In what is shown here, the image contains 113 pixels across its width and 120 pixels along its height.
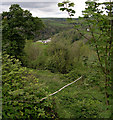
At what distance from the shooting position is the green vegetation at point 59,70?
1.90 meters

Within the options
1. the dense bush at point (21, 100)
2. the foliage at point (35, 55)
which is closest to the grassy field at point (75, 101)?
the dense bush at point (21, 100)

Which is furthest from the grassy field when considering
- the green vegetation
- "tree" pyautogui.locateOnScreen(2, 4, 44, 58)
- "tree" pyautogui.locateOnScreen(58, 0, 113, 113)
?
"tree" pyautogui.locateOnScreen(2, 4, 44, 58)

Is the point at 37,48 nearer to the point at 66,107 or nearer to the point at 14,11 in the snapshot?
the point at 14,11

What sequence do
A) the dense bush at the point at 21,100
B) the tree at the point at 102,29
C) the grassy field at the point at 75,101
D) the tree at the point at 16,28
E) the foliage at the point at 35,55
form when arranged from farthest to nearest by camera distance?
1. the foliage at the point at 35,55
2. the tree at the point at 16,28
3. the grassy field at the point at 75,101
4. the dense bush at the point at 21,100
5. the tree at the point at 102,29

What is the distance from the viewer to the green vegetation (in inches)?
74.9

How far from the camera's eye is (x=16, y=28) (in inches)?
410

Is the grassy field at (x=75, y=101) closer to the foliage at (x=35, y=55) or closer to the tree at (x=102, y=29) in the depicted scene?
the tree at (x=102, y=29)

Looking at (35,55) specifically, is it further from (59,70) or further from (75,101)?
(75,101)

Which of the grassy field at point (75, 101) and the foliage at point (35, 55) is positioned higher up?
the foliage at point (35, 55)

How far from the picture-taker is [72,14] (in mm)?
1931

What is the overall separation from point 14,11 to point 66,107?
858cm

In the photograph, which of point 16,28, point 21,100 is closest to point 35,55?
point 16,28

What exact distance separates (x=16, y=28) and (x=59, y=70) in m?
4.37

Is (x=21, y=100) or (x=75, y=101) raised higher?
(x=21, y=100)
